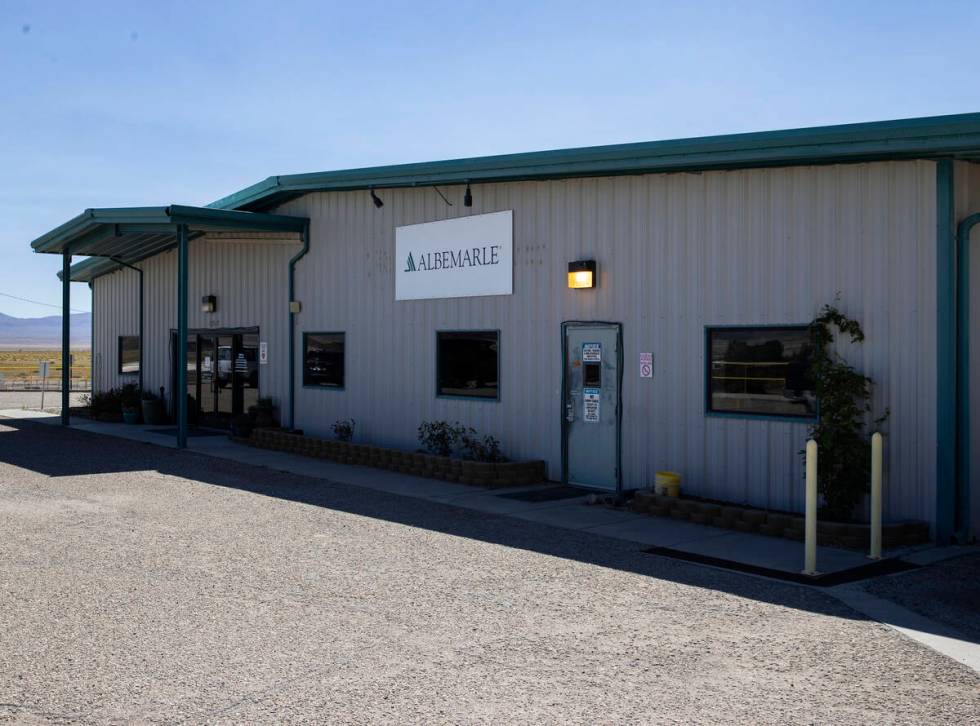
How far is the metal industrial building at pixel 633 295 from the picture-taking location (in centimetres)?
980

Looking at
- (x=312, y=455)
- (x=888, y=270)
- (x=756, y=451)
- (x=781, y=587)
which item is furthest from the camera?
(x=312, y=455)

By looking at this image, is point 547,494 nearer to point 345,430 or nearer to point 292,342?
point 345,430

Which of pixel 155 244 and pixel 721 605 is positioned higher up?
pixel 155 244

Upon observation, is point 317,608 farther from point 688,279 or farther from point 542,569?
point 688,279

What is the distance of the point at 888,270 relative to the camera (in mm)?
10039

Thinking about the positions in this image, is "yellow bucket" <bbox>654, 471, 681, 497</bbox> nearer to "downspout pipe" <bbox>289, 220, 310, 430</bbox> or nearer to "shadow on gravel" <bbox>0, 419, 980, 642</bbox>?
"shadow on gravel" <bbox>0, 419, 980, 642</bbox>

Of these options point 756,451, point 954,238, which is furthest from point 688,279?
point 954,238

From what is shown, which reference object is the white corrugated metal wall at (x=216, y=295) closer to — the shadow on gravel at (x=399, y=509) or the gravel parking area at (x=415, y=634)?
the shadow on gravel at (x=399, y=509)

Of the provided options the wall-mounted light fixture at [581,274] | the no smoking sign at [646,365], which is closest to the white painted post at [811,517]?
the no smoking sign at [646,365]

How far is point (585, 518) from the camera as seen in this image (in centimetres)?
1098

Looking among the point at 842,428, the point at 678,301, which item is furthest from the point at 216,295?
the point at 842,428

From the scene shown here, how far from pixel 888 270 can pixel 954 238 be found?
2.22 feet

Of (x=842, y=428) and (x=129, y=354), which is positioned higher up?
(x=129, y=354)

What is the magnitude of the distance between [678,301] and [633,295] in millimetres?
711
